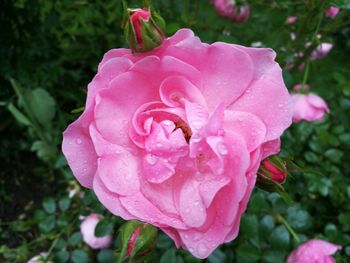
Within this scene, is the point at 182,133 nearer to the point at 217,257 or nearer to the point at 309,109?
the point at 217,257

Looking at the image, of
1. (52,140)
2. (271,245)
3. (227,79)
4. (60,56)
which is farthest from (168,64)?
(60,56)

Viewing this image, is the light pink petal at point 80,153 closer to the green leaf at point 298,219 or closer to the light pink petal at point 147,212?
the light pink petal at point 147,212

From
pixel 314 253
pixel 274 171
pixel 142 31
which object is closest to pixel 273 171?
pixel 274 171

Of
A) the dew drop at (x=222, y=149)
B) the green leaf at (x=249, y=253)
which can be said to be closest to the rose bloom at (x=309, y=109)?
the green leaf at (x=249, y=253)

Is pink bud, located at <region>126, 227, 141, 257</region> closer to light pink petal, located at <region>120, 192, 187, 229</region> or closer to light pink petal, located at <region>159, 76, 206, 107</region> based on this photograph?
light pink petal, located at <region>120, 192, 187, 229</region>

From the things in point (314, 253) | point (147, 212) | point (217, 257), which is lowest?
point (217, 257)

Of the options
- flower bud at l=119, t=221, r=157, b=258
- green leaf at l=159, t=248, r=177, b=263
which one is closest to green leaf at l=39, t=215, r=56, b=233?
green leaf at l=159, t=248, r=177, b=263

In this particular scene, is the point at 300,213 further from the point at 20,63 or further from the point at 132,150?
the point at 20,63

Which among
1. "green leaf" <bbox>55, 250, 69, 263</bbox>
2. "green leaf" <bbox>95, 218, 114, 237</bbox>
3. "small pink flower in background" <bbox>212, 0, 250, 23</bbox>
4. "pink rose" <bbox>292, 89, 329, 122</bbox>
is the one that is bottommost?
"green leaf" <bbox>55, 250, 69, 263</bbox>
